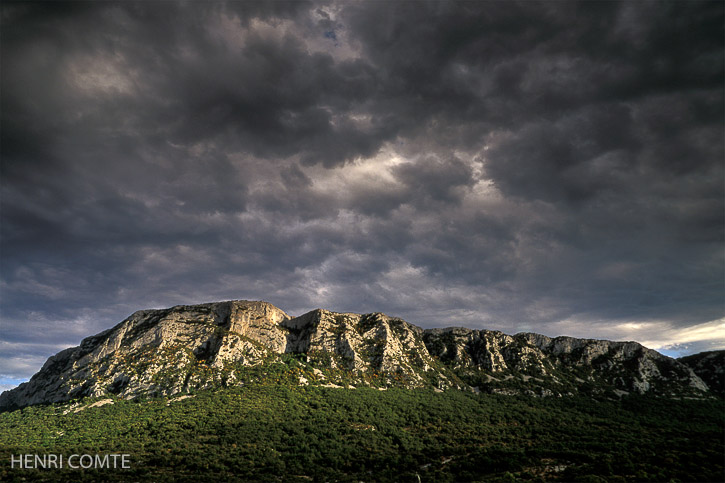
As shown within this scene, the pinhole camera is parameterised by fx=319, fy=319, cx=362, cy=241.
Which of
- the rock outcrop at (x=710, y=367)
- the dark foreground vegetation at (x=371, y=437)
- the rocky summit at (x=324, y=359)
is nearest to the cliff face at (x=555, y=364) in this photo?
the rocky summit at (x=324, y=359)

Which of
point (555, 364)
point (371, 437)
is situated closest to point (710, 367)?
point (555, 364)

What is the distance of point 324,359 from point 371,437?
6081cm

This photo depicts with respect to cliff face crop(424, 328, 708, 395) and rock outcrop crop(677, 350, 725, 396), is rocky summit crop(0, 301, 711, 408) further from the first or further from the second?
rock outcrop crop(677, 350, 725, 396)

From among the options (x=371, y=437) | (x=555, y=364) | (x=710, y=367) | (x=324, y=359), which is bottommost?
(x=710, y=367)

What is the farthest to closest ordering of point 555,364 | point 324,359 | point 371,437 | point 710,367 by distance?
1. point 555,364
2. point 710,367
3. point 324,359
4. point 371,437

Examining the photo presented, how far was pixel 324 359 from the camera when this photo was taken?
449ft

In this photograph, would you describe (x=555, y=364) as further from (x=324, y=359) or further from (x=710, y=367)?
(x=324, y=359)

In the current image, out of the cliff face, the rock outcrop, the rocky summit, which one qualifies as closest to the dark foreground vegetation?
the rocky summit

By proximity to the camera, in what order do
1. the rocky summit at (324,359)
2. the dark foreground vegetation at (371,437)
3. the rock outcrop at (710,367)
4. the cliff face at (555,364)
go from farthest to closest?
the rock outcrop at (710,367)
the cliff face at (555,364)
the rocky summit at (324,359)
the dark foreground vegetation at (371,437)

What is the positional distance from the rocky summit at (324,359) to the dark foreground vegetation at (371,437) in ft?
32.1

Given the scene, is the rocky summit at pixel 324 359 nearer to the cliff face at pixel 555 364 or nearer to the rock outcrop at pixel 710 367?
the cliff face at pixel 555 364

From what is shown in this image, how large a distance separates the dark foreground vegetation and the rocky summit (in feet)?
32.1

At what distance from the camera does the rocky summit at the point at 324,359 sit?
373 ft

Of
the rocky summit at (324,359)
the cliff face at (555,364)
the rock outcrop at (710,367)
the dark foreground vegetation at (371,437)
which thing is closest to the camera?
the dark foreground vegetation at (371,437)
